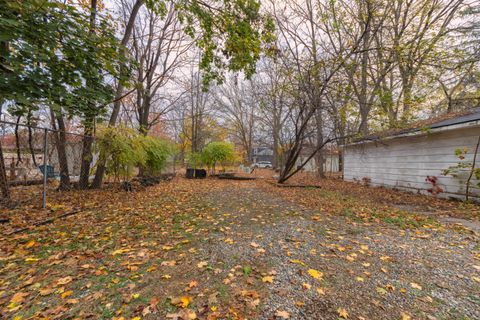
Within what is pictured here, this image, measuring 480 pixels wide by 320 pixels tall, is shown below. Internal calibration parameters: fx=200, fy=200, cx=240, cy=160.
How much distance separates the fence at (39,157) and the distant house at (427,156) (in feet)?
32.9

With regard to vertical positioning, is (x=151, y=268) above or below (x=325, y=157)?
below

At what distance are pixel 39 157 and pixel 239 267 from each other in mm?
6533

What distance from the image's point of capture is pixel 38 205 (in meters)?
4.57

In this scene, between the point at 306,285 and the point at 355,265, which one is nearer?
the point at 306,285

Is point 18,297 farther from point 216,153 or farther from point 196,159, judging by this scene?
point 196,159

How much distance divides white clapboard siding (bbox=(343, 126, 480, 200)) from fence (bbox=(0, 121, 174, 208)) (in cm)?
1015

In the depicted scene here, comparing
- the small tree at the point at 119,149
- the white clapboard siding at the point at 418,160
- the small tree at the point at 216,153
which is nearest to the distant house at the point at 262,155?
the small tree at the point at 216,153

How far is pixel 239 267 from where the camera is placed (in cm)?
226

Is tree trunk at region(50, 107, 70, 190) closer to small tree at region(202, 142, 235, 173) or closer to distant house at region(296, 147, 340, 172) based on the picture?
small tree at region(202, 142, 235, 173)

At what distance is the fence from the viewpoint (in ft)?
14.5

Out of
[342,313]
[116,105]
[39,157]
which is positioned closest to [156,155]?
[116,105]

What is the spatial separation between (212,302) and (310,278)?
100cm

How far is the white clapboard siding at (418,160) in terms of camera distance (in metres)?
5.75

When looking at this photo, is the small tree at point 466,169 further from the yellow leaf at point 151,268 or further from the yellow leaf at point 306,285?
the yellow leaf at point 151,268
